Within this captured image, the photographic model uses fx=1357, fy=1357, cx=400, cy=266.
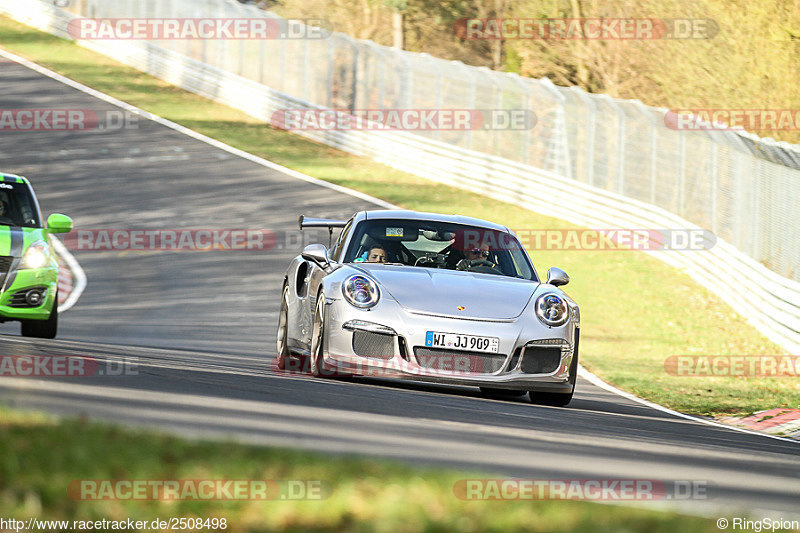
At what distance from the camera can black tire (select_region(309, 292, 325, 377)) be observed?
10344mm

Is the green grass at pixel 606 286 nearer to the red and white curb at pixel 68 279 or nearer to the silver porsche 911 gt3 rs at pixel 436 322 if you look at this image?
the silver porsche 911 gt3 rs at pixel 436 322

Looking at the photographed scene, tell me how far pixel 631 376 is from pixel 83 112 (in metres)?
25.3

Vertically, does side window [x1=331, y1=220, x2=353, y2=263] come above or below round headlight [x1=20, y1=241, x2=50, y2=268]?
above

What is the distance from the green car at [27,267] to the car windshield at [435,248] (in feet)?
12.1

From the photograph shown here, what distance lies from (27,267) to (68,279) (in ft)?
27.3

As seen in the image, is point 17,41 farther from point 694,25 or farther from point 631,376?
point 631,376

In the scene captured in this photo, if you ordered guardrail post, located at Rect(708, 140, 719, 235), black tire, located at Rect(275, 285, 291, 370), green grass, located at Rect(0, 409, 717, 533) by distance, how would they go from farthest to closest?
guardrail post, located at Rect(708, 140, 719, 235)
black tire, located at Rect(275, 285, 291, 370)
green grass, located at Rect(0, 409, 717, 533)

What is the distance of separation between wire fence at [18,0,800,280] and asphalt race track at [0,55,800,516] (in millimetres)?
3927

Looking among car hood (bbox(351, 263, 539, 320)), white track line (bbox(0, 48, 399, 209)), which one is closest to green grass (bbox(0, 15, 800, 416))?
white track line (bbox(0, 48, 399, 209))

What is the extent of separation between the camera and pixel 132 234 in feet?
82.9

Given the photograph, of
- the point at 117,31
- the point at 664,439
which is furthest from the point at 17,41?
the point at 664,439

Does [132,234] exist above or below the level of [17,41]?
below

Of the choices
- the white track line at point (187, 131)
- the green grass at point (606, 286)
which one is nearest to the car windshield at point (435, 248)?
the green grass at point (606, 286)

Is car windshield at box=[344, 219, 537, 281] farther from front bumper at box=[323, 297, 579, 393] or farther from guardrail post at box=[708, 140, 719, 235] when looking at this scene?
guardrail post at box=[708, 140, 719, 235]
